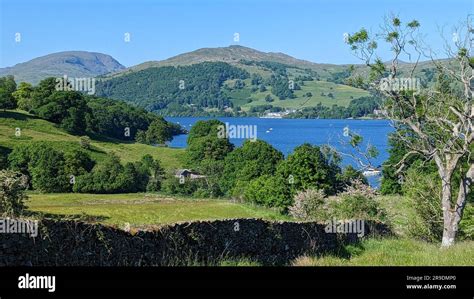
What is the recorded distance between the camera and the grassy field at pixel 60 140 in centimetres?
12431

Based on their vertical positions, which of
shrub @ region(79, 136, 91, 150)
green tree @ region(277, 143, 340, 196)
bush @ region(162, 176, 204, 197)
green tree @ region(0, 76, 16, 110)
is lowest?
bush @ region(162, 176, 204, 197)

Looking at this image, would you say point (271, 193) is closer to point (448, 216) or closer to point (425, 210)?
point (425, 210)

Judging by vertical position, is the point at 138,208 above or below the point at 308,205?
below

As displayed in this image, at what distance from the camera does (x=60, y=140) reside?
127000mm

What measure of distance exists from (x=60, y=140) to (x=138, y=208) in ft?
178

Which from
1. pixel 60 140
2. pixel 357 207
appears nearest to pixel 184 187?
pixel 60 140

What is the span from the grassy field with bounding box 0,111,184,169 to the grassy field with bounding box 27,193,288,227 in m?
Answer: 25.6

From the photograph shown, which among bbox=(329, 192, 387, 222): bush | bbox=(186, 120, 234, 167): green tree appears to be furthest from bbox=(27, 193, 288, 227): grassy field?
bbox=(186, 120, 234, 167): green tree

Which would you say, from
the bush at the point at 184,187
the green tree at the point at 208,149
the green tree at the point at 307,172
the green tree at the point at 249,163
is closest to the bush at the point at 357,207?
the green tree at the point at 307,172

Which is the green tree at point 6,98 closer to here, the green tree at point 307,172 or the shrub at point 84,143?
the shrub at point 84,143

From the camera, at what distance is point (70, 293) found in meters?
9.66

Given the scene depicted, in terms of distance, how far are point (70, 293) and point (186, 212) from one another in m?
64.3

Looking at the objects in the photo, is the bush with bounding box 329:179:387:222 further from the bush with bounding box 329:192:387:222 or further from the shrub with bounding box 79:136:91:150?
the shrub with bounding box 79:136:91:150

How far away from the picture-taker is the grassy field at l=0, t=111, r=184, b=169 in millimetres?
124312
